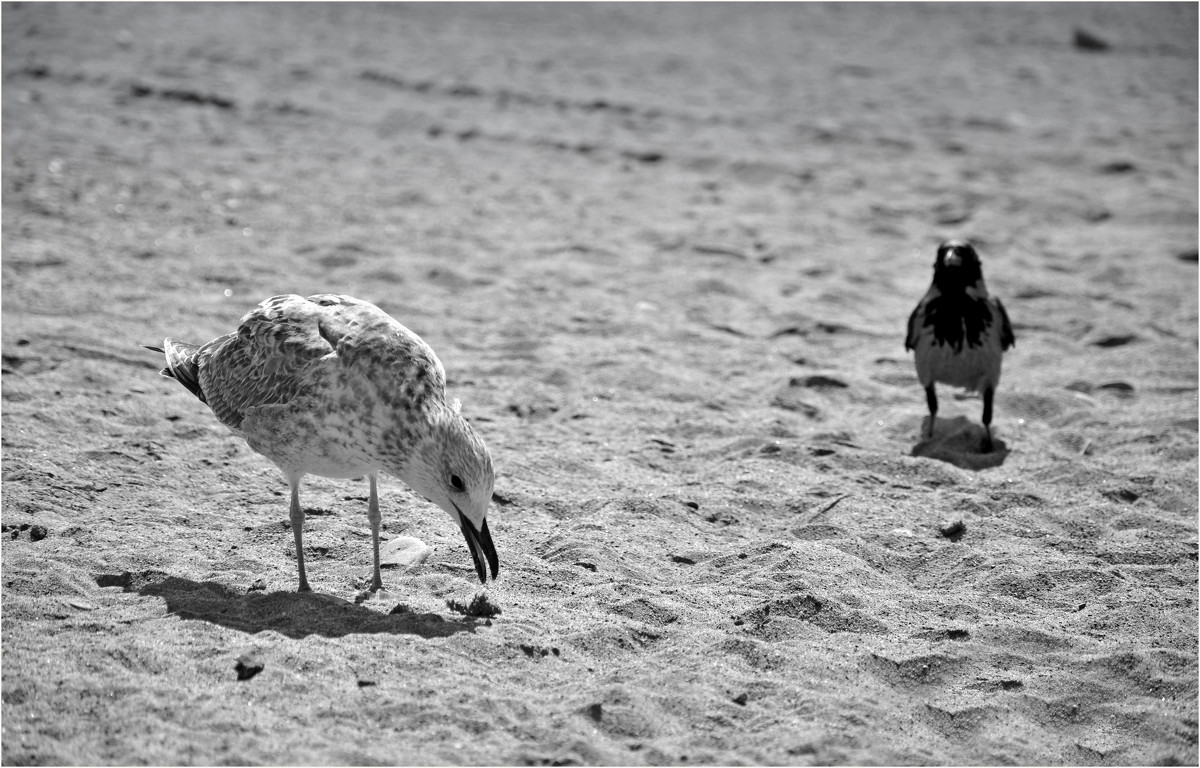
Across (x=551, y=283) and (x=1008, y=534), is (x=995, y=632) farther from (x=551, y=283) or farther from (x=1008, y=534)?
(x=551, y=283)

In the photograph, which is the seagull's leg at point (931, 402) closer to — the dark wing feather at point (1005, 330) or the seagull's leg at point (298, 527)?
the dark wing feather at point (1005, 330)

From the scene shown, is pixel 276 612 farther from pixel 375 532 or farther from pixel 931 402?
pixel 931 402

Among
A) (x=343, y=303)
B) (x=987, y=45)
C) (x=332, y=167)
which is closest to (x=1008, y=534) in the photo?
(x=343, y=303)

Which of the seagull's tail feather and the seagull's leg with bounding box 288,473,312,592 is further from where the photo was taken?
the seagull's tail feather

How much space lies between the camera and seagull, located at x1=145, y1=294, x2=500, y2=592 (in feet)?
16.0

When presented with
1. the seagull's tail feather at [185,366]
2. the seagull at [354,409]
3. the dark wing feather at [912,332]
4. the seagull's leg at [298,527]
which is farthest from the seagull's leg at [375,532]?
the dark wing feather at [912,332]

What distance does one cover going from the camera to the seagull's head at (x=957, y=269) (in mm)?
7676

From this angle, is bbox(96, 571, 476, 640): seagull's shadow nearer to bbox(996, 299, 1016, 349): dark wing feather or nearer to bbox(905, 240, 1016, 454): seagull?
bbox(905, 240, 1016, 454): seagull

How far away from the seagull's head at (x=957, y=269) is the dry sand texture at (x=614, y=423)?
774mm

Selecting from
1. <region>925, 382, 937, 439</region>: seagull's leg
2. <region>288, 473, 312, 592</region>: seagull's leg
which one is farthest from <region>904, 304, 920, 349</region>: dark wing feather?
<region>288, 473, 312, 592</region>: seagull's leg

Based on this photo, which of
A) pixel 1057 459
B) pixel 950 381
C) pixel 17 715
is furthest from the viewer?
pixel 950 381

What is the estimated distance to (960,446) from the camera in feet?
23.5

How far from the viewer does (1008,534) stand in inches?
236

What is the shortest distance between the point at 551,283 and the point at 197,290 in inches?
104
